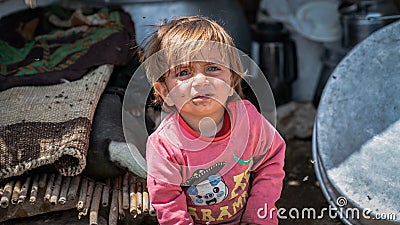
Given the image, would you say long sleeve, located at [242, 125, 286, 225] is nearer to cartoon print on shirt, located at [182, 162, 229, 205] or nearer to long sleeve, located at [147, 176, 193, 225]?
cartoon print on shirt, located at [182, 162, 229, 205]

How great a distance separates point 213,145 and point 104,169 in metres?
0.46

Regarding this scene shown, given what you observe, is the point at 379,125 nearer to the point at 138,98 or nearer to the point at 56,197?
the point at 138,98

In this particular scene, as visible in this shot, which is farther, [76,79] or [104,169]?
[76,79]

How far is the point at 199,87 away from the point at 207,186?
11.7 inches

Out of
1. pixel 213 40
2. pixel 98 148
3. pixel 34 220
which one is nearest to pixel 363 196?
pixel 213 40

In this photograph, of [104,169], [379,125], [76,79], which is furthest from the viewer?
[76,79]

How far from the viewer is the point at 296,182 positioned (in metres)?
2.43

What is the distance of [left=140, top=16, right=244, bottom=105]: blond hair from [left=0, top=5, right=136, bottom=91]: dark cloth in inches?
25.5

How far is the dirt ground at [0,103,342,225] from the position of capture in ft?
6.29

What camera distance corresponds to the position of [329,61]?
9.80ft

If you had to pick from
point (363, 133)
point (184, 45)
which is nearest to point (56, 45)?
point (184, 45)

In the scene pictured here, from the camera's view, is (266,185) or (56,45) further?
(56,45)

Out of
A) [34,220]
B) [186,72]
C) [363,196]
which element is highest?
[186,72]

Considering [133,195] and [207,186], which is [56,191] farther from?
[207,186]
